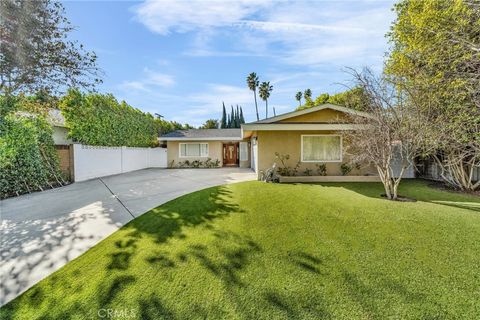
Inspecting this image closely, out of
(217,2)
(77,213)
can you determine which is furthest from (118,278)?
(217,2)

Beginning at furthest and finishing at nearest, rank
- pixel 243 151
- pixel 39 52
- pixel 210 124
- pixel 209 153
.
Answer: pixel 210 124 < pixel 243 151 < pixel 209 153 < pixel 39 52

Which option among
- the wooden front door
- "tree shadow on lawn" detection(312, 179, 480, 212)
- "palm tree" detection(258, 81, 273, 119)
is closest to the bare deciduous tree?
"tree shadow on lawn" detection(312, 179, 480, 212)

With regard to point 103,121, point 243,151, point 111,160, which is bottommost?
point 111,160

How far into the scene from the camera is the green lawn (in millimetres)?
2939

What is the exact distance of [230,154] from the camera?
23.4 metres

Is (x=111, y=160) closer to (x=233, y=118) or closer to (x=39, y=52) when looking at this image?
(x=39, y=52)

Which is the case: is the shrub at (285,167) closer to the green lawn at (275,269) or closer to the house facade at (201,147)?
the green lawn at (275,269)

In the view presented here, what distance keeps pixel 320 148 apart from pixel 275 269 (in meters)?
9.92

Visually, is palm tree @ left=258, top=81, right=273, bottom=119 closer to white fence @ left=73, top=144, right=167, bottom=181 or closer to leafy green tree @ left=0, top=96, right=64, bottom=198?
white fence @ left=73, top=144, right=167, bottom=181

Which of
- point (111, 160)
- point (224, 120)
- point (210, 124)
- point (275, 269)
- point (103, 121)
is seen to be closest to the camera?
point (275, 269)

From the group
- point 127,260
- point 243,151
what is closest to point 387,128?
point 127,260

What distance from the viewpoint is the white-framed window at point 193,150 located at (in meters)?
21.6

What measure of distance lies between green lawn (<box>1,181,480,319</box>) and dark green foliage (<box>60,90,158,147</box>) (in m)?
9.98

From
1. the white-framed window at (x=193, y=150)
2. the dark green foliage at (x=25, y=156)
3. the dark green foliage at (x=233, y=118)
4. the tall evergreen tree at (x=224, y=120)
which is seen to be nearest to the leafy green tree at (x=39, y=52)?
the dark green foliage at (x=25, y=156)
